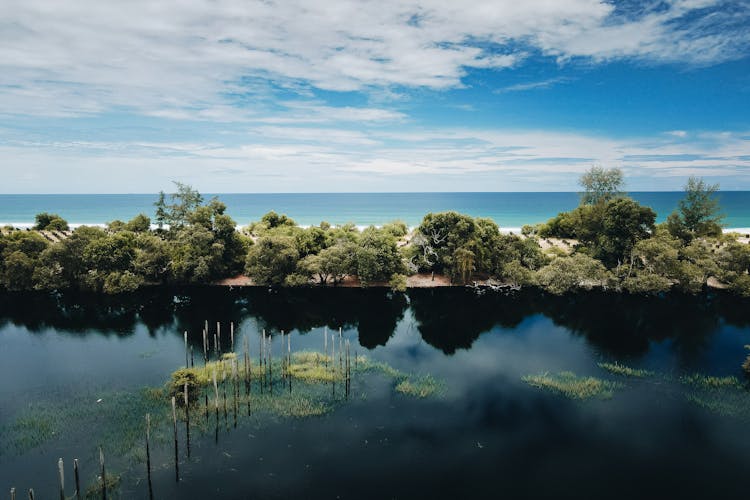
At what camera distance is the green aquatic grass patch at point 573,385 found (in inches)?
1329

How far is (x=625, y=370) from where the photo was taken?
37375 millimetres

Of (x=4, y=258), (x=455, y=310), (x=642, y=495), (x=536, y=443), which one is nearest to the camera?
(x=642, y=495)

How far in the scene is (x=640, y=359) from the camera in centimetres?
3981

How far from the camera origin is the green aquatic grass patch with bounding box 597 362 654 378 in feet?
120

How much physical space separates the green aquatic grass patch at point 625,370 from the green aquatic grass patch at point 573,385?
2.34 m

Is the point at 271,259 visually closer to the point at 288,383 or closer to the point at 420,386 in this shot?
the point at 288,383

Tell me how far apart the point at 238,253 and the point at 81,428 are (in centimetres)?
4204

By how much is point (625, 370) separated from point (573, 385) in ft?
19.8

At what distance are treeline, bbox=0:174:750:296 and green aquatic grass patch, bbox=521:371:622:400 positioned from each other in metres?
25.8

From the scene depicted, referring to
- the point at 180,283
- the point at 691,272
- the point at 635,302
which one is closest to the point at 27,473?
the point at 180,283

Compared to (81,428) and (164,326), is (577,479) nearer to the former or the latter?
(81,428)

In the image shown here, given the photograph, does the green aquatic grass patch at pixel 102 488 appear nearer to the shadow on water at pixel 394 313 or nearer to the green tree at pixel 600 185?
the shadow on water at pixel 394 313

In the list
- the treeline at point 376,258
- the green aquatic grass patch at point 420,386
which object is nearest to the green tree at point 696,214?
the treeline at point 376,258

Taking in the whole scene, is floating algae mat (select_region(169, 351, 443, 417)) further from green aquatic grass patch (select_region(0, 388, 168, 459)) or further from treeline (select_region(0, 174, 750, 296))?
treeline (select_region(0, 174, 750, 296))
